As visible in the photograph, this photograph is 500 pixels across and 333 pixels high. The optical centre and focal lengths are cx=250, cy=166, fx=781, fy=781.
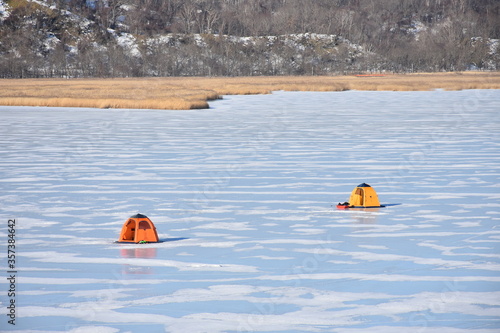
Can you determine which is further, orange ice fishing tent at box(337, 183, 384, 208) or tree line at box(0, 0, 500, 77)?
tree line at box(0, 0, 500, 77)

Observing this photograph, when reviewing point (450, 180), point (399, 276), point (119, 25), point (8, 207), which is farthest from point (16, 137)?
point (119, 25)

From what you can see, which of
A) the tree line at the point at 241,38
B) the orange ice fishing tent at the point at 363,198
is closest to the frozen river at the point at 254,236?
the orange ice fishing tent at the point at 363,198

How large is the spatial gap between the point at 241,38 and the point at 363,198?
129m

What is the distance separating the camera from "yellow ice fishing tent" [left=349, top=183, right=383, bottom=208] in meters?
11.0

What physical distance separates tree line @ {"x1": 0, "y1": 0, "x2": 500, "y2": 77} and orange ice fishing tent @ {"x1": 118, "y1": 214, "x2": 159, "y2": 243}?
309ft

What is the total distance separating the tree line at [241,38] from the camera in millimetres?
110625

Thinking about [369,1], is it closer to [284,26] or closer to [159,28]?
[284,26]

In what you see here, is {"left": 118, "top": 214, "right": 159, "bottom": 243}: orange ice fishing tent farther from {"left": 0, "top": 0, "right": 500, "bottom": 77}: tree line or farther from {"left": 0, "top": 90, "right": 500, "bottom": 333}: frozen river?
{"left": 0, "top": 0, "right": 500, "bottom": 77}: tree line

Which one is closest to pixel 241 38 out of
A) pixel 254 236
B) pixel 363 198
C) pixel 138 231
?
pixel 363 198

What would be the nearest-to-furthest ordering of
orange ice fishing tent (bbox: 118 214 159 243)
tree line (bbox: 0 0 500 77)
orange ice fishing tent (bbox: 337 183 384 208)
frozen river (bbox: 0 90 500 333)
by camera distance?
frozen river (bbox: 0 90 500 333) → orange ice fishing tent (bbox: 118 214 159 243) → orange ice fishing tent (bbox: 337 183 384 208) → tree line (bbox: 0 0 500 77)

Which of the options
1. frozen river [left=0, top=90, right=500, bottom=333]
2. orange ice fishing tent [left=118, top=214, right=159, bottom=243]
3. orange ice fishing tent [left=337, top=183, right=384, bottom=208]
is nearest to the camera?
frozen river [left=0, top=90, right=500, bottom=333]

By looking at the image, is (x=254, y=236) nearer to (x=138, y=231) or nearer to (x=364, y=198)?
(x=138, y=231)

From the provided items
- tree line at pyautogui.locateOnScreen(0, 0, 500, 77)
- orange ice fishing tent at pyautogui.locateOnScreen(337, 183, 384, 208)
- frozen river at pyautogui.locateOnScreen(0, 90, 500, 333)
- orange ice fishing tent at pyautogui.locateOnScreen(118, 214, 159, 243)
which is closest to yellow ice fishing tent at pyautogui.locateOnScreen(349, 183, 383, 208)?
orange ice fishing tent at pyautogui.locateOnScreen(337, 183, 384, 208)

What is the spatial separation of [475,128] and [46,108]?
2156 cm
